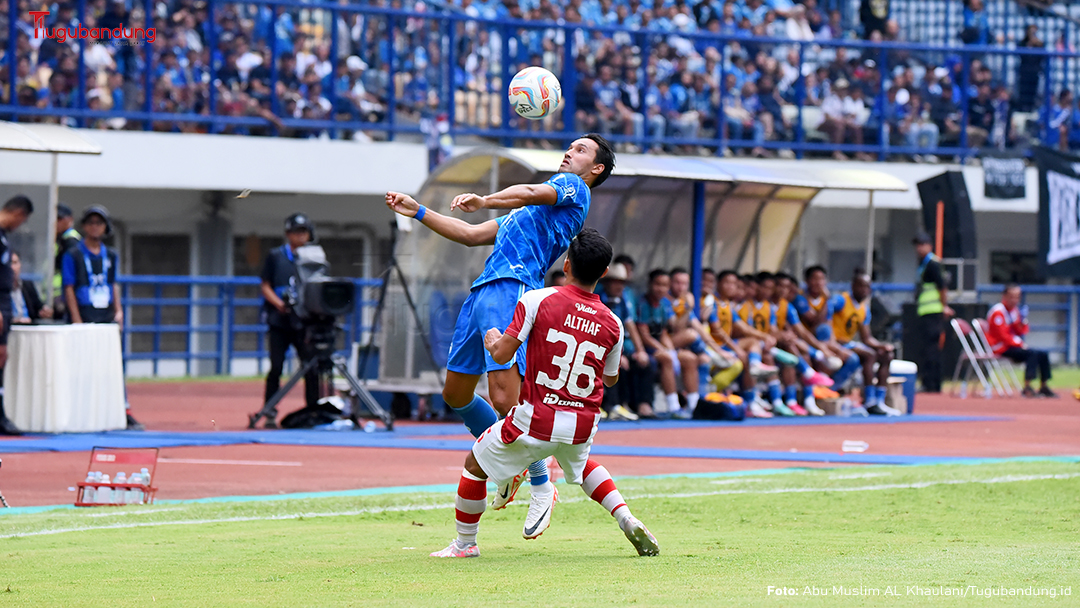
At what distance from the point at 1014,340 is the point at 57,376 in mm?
14437

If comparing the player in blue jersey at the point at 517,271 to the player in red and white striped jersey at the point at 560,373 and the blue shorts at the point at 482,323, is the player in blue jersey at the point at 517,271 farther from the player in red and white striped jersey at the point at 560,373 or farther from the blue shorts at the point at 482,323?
the player in red and white striped jersey at the point at 560,373

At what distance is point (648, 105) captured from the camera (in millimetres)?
27172

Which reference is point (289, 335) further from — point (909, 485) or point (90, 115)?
point (90, 115)

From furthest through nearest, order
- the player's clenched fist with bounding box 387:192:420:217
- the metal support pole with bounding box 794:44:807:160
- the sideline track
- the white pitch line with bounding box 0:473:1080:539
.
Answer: the metal support pole with bounding box 794:44:807:160 → the sideline track → the white pitch line with bounding box 0:473:1080:539 → the player's clenched fist with bounding box 387:192:420:217

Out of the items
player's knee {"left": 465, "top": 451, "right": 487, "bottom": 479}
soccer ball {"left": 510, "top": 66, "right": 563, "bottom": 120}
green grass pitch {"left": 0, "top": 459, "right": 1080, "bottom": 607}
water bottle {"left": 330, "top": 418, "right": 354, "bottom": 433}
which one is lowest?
water bottle {"left": 330, "top": 418, "right": 354, "bottom": 433}

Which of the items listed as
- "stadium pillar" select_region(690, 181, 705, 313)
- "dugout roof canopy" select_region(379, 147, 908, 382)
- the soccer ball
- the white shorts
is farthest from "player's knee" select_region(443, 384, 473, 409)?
"stadium pillar" select_region(690, 181, 705, 313)

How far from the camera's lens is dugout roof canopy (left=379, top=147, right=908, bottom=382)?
1680 cm

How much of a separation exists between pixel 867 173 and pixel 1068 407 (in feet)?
13.4

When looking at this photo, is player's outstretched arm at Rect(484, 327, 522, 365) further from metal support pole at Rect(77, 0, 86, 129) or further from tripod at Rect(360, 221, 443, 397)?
metal support pole at Rect(77, 0, 86, 129)

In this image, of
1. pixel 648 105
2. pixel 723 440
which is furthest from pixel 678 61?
pixel 723 440

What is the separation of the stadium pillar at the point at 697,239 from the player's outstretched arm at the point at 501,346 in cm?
1159

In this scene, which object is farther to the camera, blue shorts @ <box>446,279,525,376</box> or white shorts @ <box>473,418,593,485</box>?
blue shorts @ <box>446,279,525,376</box>

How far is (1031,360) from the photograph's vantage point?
2270cm

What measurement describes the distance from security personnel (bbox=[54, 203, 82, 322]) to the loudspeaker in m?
14.8
